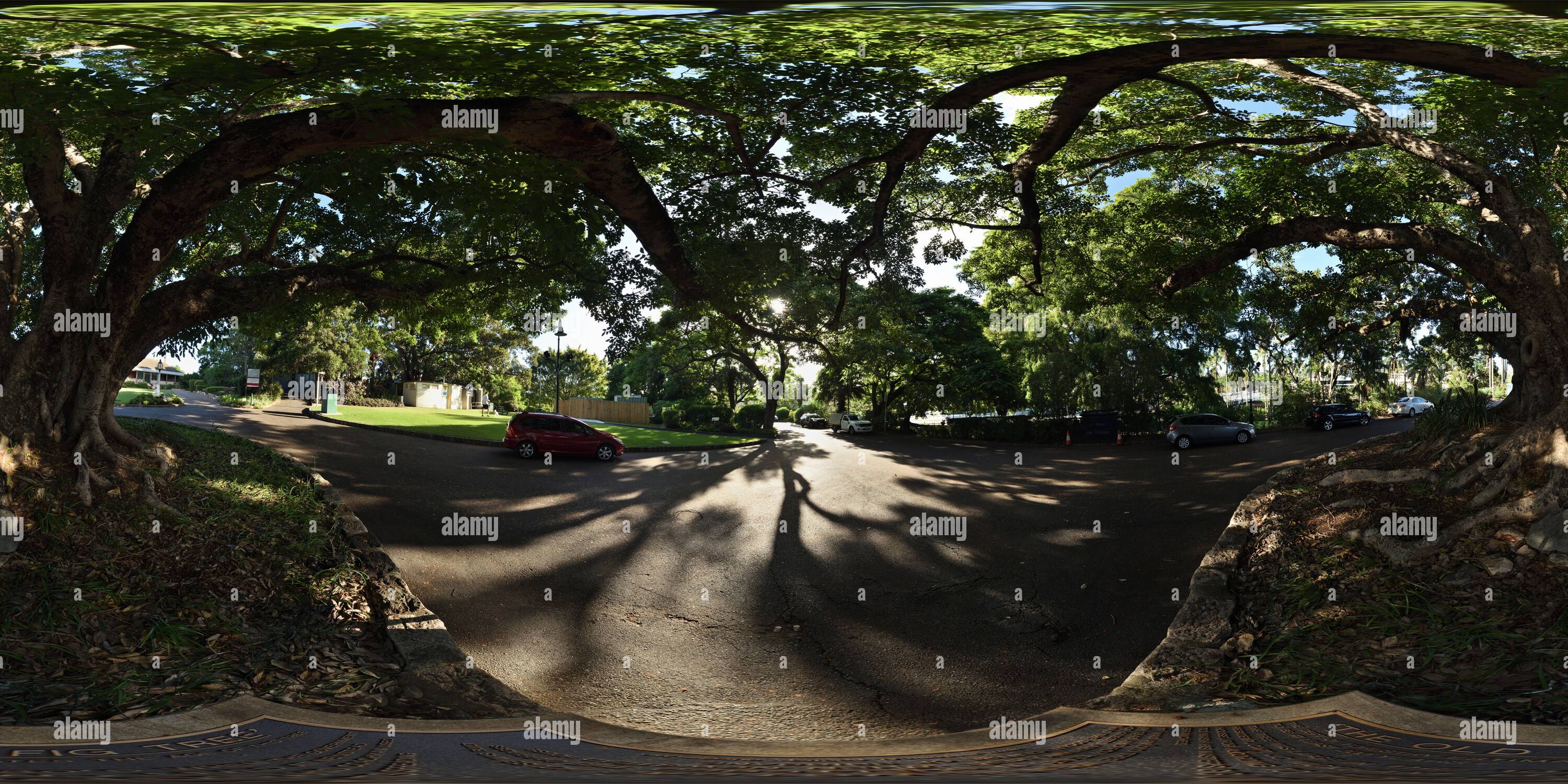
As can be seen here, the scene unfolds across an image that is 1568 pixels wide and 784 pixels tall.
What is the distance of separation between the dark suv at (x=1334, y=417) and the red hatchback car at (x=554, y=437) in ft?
37.7

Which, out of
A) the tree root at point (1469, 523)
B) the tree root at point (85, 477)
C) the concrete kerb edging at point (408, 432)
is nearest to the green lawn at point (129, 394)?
the tree root at point (85, 477)

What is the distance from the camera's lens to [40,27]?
4801 millimetres

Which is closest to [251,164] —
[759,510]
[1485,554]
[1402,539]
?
[759,510]

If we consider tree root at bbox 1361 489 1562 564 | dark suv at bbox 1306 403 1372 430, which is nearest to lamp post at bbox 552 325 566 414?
tree root at bbox 1361 489 1562 564

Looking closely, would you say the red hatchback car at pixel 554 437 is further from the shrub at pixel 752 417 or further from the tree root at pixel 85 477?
the tree root at pixel 85 477

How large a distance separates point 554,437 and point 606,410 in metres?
0.77

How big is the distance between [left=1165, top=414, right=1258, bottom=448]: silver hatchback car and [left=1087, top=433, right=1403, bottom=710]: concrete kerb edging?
12.1 ft

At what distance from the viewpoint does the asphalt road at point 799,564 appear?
442cm

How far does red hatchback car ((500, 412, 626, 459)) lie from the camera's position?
7199 mm

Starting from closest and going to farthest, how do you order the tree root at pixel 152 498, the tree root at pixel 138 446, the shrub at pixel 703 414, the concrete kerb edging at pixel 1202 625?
the concrete kerb edging at pixel 1202 625, the tree root at pixel 152 498, the tree root at pixel 138 446, the shrub at pixel 703 414

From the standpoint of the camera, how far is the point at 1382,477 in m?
6.70

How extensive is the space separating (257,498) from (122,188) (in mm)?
3609

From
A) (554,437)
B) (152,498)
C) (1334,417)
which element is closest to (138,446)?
(152,498)

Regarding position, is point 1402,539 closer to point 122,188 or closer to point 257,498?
point 257,498
